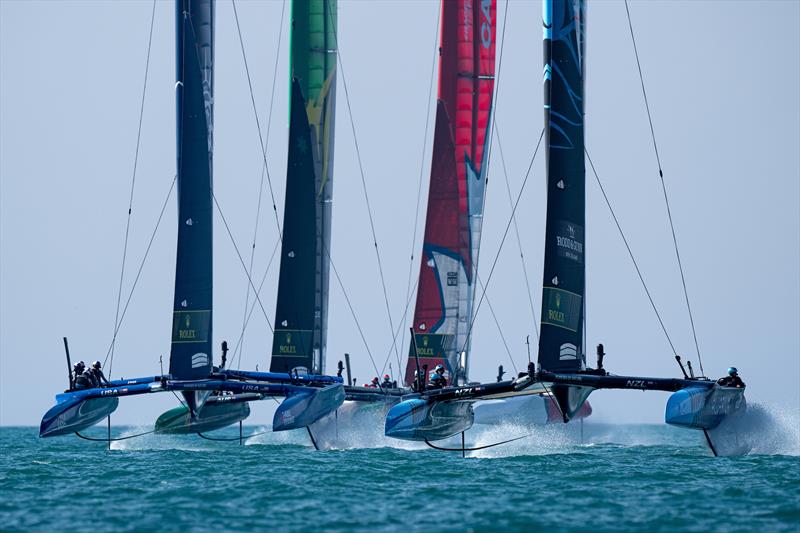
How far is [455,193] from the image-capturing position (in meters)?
38.0

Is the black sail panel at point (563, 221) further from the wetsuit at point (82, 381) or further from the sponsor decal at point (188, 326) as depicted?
the wetsuit at point (82, 381)

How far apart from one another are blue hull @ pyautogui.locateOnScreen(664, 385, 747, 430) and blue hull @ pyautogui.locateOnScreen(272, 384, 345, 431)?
24.8 ft

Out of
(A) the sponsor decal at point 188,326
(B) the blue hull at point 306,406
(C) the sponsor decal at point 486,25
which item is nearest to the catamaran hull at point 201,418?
(A) the sponsor decal at point 188,326

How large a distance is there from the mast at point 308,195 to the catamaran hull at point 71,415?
529 cm

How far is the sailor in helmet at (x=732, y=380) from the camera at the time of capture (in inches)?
1079

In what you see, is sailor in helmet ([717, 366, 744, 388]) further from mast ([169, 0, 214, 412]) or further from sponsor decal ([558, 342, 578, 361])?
mast ([169, 0, 214, 412])

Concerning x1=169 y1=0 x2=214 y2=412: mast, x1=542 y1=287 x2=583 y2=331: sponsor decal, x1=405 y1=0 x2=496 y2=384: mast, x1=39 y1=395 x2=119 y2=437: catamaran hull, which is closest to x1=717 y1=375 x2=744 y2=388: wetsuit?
x1=542 y1=287 x2=583 y2=331: sponsor decal

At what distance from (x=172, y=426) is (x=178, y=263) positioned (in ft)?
18.2

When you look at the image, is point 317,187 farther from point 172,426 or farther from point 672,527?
point 672,527

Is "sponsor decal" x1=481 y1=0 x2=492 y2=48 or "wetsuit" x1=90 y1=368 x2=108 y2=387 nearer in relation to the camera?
"wetsuit" x1=90 y1=368 x2=108 y2=387

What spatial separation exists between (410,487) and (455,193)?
15575 mm

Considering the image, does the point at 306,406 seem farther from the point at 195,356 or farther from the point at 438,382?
the point at 438,382

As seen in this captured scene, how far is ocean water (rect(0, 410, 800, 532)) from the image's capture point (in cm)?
1920

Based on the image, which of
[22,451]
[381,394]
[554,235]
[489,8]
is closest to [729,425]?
[554,235]
